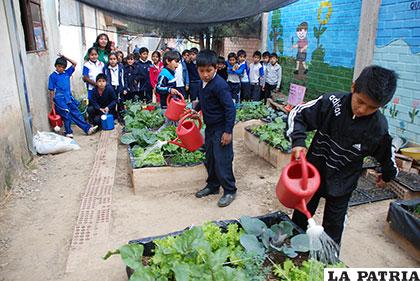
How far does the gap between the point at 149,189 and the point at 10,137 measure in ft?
6.45

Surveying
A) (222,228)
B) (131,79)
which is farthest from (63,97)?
(222,228)

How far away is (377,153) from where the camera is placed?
2.29m

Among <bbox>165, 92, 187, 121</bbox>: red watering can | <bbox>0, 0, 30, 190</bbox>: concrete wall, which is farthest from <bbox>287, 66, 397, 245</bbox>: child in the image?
<bbox>0, 0, 30, 190</bbox>: concrete wall

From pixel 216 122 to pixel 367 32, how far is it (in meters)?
3.76

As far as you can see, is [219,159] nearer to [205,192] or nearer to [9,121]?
[205,192]

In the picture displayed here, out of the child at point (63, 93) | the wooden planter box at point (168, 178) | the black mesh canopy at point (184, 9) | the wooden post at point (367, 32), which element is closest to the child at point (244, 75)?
the black mesh canopy at point (184, 9)

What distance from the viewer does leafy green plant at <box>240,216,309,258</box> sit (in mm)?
2258

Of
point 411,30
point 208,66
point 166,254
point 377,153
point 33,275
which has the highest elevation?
point 411,30

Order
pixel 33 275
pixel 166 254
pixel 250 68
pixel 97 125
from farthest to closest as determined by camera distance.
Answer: pixel 250 68 < pixel 97 125 < pixel 33 275 < pixel 166 254

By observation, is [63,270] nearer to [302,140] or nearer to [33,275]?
[33,275]

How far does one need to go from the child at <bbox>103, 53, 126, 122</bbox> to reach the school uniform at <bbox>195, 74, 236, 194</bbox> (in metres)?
3.88

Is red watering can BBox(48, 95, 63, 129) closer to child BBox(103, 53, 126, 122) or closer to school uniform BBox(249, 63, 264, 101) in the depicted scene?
child BBox(103, 53, 126, 122)

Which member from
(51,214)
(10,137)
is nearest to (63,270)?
(51,214)

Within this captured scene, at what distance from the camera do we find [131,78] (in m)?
7.79
